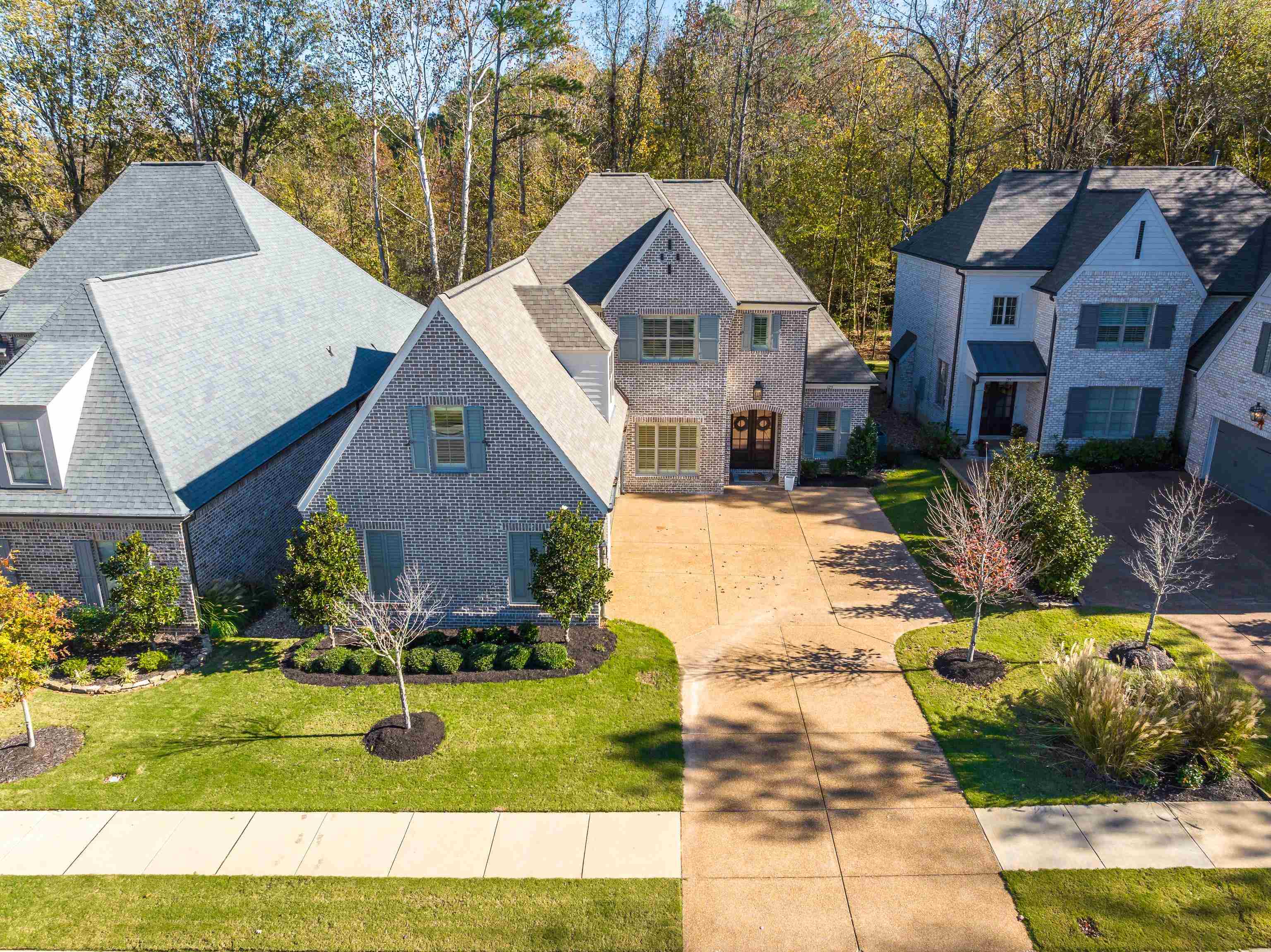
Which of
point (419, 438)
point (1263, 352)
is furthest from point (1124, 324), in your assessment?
point (419, 438)

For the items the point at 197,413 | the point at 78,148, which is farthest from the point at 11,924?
the point at 78,148

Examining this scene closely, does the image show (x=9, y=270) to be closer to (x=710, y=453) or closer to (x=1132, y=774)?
(x=710, y=453)

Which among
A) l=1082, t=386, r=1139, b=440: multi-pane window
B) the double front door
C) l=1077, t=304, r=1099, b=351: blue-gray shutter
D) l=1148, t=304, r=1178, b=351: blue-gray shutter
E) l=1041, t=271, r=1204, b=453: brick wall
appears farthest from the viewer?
l=1082, t=386, r=1139, b=440: multi-pane window

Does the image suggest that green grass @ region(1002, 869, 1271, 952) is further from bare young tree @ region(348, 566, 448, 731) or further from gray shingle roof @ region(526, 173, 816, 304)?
gray shingle roof @ region(526, 173, 816, 304)

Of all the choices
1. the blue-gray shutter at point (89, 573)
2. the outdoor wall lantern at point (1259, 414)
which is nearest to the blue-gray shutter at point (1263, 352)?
the outdoor wall lantern at point (1259, 414)

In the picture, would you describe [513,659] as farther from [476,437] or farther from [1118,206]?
[1118,206]

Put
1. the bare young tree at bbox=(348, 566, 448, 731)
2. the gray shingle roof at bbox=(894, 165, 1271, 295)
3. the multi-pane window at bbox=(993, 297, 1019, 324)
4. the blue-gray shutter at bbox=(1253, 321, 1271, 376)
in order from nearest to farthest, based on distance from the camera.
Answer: the bare young tree at bbox=(348, 566, 448, 731)
the blue-gray shutter at bbox=(1253, 321, 1271, 376)
the gray shingle roof at bbox=(894, 165, 1271, 295)
the multi-pane window at bbox=(993, 297, 1019, 324)

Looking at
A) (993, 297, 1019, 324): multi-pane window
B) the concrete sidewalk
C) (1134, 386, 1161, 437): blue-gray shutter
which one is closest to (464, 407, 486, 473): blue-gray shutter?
the concrete sidewalk
